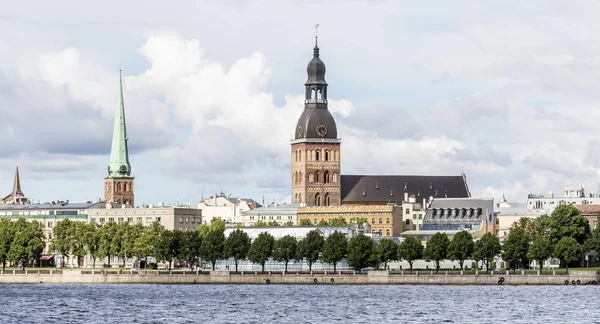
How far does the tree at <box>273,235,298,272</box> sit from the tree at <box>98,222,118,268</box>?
21.1 meters

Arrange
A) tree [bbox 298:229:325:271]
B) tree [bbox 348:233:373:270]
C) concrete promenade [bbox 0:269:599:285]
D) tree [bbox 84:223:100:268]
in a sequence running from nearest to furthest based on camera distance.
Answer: concrete promenade [bbox 0:269:599:285] < tree [bbox 348:233:373:270] < tree [bbox 298:229:325:271] < tree [bbox 84:223:100:268]

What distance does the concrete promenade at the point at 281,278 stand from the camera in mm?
161750

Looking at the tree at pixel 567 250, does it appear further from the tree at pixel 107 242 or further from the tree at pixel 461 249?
the tree at pixel 107 242

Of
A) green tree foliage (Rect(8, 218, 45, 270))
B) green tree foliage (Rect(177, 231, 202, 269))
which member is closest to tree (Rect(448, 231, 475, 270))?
green tree foliage (Rect(177, 231, 202, 269))

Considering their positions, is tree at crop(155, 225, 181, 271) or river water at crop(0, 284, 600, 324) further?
tree at crop(155, 225, 181, 271)

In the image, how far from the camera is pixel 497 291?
5861 inches

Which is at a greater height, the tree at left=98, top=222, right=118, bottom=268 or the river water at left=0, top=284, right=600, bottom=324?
the tree at left=98, top=222, right=118, bottom=268

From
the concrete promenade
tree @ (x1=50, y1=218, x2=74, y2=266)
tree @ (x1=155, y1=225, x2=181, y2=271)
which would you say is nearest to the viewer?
the concrete promenade

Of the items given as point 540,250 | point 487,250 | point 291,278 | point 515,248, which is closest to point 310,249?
point 291,278

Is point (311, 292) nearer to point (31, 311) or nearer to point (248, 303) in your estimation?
point (248, 303)

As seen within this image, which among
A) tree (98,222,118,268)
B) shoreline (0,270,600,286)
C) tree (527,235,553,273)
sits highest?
tree (98,222,118,268)

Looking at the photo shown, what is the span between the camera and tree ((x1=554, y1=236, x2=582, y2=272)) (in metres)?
171

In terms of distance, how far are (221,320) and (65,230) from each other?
93.1 metres

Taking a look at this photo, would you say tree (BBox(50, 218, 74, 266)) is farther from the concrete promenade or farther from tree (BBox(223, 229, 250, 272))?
tree (BBox(223, 229, 250, 272))
